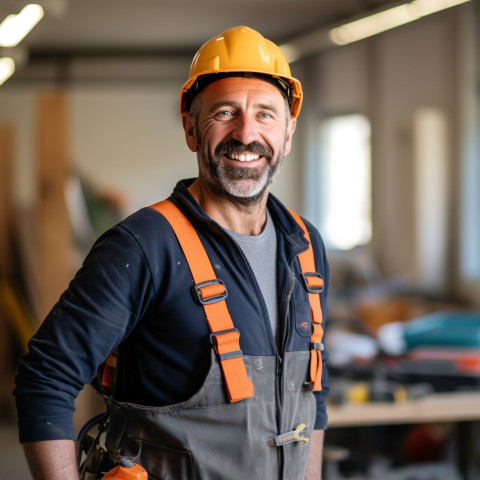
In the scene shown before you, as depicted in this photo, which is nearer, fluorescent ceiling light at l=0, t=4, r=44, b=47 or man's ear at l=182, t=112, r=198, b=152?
man's ear at l=182, t=112, r=198, b=152

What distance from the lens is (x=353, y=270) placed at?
1033cm

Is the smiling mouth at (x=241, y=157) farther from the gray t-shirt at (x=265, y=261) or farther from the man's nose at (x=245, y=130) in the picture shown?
the gray t-shirt at (x=265, y=261)

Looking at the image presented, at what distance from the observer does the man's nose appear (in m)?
2.04

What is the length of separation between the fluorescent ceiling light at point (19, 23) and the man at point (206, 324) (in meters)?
2.26

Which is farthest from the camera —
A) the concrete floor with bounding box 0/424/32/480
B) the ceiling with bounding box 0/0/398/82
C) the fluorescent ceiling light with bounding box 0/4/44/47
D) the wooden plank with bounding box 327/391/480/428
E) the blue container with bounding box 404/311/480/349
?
the ceiling with bounding box 0/0/398/82

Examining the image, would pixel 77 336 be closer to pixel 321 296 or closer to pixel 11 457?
pixel 321 296

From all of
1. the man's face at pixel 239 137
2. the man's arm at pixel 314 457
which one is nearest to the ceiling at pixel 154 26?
the man's face at pixel 239 137

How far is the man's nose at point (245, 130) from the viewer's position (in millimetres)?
2043

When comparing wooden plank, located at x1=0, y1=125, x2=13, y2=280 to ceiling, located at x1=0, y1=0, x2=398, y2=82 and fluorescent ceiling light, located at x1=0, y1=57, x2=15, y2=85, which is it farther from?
ceiling, located at x1=0, y1=0, x2=398, y2=82

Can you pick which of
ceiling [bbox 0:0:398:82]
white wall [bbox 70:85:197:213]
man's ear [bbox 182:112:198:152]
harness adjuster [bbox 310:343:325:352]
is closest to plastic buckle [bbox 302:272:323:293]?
harness adjuster [bbox 310:343:325:352]

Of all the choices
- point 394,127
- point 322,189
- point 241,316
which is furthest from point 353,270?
point 241,316

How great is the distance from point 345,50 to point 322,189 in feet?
8.19

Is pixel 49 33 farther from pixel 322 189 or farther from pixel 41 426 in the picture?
pixel 41 426

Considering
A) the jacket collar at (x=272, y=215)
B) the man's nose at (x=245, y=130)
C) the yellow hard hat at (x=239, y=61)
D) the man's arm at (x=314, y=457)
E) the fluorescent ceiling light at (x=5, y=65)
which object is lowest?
the man's arm at (x=314, y=457)
